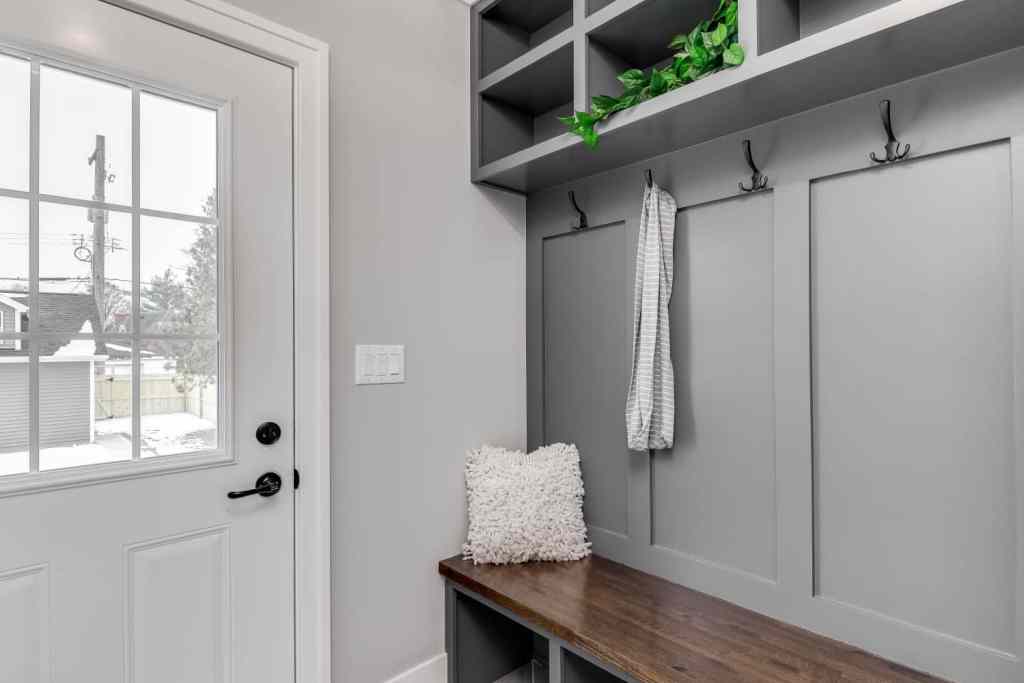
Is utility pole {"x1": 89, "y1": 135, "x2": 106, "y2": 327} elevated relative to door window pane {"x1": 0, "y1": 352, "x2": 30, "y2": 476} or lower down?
elevated

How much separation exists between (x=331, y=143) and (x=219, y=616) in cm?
129

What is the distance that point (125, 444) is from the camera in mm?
1269

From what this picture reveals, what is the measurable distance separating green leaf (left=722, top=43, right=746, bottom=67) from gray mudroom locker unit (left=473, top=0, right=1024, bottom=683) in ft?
0.10

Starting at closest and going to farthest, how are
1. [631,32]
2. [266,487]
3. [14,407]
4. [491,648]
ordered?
[14,407] < [266,487] < [631,32] < [491,648]

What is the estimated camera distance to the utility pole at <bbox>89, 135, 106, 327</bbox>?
1232mm

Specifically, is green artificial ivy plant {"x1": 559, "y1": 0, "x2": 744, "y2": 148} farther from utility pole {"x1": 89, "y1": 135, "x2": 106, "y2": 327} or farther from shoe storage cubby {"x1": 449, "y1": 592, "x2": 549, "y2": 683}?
shoe storage cubby {"x1": 449, "y1": 592, "x2": 549, "y2": 683}

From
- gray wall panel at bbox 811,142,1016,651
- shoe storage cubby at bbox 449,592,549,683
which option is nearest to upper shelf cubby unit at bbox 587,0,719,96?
gray wall panel at bbox 811,142,1016,651

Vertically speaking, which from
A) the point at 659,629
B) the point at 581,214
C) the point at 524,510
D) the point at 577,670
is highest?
the point at 581,214

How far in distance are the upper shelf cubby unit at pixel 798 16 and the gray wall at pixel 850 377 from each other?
0.21 m

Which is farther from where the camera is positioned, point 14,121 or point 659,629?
point 659,629

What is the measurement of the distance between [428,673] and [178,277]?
142cm

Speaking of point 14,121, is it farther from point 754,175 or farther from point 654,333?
point 754,175

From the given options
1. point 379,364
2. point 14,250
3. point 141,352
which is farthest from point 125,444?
point 379,364

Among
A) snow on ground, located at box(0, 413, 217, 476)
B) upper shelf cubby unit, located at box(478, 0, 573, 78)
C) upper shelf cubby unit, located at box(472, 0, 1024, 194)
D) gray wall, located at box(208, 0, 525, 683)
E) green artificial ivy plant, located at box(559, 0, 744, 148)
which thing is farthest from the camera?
upper shelf cubby unit, located at box(478, 0, 573, 78)
